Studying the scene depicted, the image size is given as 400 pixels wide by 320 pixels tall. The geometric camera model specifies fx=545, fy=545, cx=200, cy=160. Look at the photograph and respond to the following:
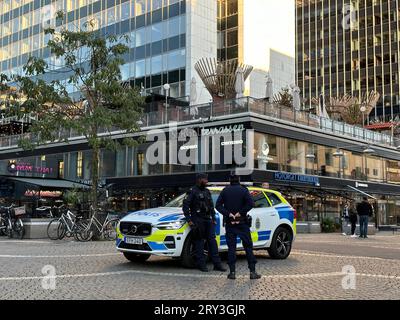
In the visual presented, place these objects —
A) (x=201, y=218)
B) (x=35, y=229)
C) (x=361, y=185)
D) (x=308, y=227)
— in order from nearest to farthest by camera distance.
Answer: (x=201, y=218) < (x=35, y=229) < (x=308, y=227) < (x=361, y=185)

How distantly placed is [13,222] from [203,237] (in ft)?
39.0

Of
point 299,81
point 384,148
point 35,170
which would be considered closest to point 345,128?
point 384,148

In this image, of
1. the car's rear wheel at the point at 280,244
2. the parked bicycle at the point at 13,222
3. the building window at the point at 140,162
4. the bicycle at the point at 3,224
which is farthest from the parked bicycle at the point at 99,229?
the building window at the point at 140,162

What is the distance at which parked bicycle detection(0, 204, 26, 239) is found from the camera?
19578 mm

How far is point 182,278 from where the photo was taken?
9328 mm

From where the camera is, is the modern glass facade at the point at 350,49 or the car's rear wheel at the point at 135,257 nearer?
the car's rear wheel at the point at 135,257

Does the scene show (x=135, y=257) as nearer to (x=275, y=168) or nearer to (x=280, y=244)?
(x=280, y=244)

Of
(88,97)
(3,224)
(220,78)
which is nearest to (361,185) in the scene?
(220,78)

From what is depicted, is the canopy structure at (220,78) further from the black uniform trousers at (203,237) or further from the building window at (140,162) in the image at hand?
the black uniform trousers at (203,237)

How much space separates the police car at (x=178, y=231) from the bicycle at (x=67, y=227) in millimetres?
6880

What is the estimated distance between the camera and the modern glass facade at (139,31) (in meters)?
48.2
